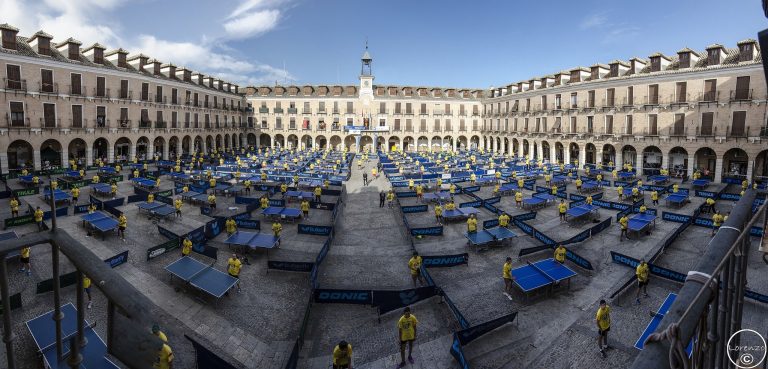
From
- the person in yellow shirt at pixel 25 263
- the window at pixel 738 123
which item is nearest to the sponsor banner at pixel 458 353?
the person in yellow shirt at pixel 25 263

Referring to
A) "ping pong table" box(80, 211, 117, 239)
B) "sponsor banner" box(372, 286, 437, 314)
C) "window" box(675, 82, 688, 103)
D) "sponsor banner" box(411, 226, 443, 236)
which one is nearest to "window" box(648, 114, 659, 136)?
"window" box(675, 82, 688, 103)

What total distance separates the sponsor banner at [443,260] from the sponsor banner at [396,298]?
2945mm

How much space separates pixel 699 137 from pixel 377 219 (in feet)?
117

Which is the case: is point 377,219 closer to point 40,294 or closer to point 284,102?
point 40,294

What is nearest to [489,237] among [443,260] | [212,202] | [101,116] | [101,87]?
[443,260]

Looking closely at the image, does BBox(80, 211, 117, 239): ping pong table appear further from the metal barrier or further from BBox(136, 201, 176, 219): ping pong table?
the metal barrier

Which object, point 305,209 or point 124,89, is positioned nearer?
point 305,209

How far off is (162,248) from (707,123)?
48067 millimetres

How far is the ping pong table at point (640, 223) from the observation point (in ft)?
68.0

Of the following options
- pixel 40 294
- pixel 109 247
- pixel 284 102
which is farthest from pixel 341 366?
pixel 284 102

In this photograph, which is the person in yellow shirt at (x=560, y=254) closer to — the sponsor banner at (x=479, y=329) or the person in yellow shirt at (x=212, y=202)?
the sponsor banner at (x=479, y=329)

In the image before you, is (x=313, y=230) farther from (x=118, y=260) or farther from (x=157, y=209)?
(x=157, y=209)

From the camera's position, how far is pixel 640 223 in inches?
836

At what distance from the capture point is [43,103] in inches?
1496
